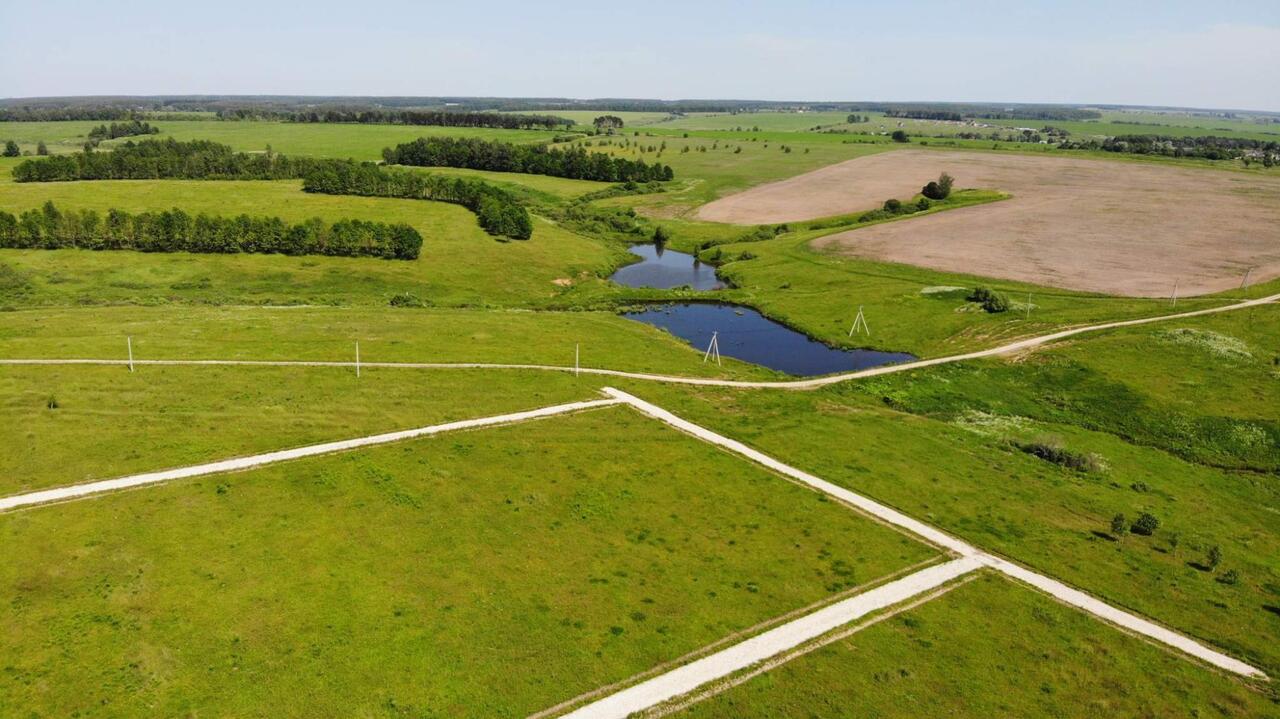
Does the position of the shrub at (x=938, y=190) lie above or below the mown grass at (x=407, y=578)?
above

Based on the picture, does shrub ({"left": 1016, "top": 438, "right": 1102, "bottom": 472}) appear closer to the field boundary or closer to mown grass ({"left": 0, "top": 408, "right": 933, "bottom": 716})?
the field boundary

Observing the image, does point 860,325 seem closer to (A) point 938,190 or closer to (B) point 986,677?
(B) point 986,677

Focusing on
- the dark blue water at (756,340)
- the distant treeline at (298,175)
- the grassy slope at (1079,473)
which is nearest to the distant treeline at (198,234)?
the distant treeline at (298,175)

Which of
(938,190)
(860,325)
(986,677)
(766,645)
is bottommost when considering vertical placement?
(986,677)

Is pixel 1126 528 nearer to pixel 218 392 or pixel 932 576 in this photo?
Answer: pixel 932 576

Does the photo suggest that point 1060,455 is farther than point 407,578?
Yes

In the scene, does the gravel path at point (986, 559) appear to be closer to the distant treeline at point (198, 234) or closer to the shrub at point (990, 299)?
the shrub at point (990, 299)

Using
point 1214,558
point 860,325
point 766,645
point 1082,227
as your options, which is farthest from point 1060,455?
point 1082,227
